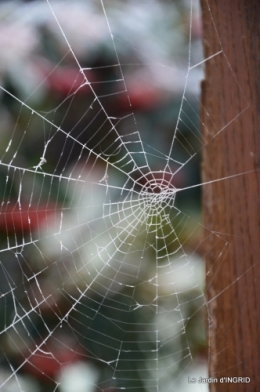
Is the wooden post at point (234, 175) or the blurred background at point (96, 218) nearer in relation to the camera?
the wooden post at point (234, 175)

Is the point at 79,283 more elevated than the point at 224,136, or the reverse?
the point at 224,136

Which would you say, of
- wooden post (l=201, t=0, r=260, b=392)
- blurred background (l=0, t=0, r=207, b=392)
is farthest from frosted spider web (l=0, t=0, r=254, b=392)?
wooden post (l=201, t=0, r=260, b=392)

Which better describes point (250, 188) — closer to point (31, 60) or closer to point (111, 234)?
point (111, 234)

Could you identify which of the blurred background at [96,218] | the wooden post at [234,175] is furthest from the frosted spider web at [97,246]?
the wooden post at [234,175]

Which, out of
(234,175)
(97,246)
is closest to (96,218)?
(97,246)

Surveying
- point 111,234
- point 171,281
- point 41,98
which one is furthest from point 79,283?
point 41,98

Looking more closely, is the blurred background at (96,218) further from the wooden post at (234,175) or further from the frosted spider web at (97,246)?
the wooden post at (234,175)

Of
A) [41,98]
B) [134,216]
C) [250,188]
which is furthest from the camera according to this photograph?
[41,98]
